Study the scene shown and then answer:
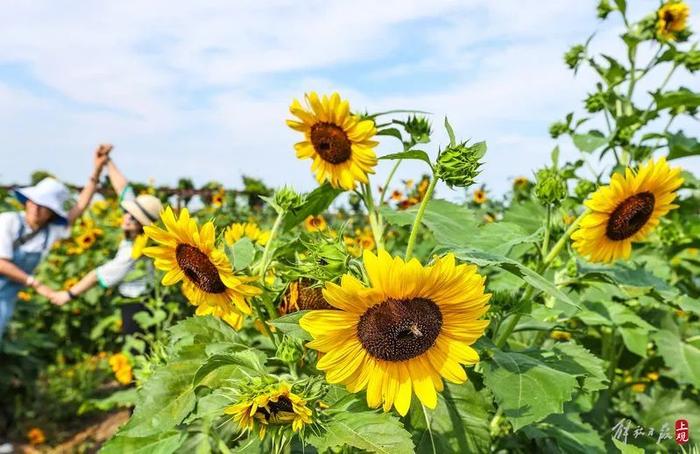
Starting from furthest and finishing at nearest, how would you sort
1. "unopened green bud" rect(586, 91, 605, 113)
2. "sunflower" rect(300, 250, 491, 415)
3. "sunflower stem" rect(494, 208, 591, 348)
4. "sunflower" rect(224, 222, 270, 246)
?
"unopened green bud" rect(586, 91, 605, 113)
"sunflower" rect(224, 222, 270, 246)
"sunflower stem" rect(494, 208, 591, 348)
"sunflower" rect(300, 250, 491, 415)

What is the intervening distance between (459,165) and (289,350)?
0.32 metres

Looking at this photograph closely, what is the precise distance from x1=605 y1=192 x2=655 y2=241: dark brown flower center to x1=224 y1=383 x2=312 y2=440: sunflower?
703 mm

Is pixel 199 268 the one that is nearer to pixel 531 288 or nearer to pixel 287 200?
pixel 287 200

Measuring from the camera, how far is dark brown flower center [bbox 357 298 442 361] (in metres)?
0.78

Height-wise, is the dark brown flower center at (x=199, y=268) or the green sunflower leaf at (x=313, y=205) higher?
the green sunflower leaf at (x=313, y=205)

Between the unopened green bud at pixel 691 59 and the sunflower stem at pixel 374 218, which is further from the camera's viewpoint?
the unopened green bud at pixel 691 59

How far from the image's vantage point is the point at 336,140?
123 centimetres

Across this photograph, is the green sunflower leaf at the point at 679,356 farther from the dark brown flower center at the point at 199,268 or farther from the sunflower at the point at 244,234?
the dark brown flower center at the point at 199,268

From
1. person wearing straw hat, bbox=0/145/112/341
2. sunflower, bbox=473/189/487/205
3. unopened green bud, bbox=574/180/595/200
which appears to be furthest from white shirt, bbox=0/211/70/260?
unopened green bud, bbox=574/180/595/200

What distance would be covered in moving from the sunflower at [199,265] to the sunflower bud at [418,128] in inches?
16.3

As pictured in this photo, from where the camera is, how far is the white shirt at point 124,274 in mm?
3156

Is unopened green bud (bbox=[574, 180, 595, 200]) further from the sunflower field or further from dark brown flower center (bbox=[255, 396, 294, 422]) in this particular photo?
dark brown flower center (bbox=[255, 396, 294, 422])

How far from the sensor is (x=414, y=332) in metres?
0.79

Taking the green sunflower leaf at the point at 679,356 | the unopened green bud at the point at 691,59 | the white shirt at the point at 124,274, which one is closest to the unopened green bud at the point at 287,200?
the green sunflower leaf at the point at 679,356
